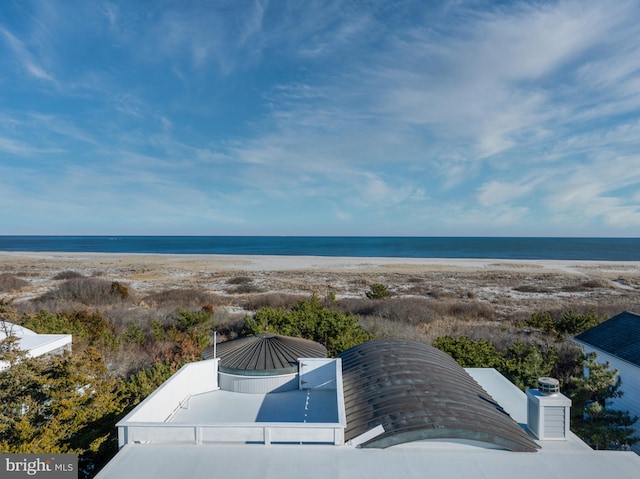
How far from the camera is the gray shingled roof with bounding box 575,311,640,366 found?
12.1 meters

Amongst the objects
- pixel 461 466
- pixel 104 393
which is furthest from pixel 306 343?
pixel 461 466

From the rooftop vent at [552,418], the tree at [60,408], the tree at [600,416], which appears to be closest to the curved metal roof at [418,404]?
the rooftop vent at [552,418]

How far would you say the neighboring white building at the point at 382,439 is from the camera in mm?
6270

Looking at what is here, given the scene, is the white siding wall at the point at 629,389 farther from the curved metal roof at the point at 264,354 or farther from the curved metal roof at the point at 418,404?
the curved metal roof at the point at 264,354

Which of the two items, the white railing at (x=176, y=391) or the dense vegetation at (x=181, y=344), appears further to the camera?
the dense vegetation at (x=181, y=344)

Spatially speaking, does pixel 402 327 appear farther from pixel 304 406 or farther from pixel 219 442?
pixel 219 442

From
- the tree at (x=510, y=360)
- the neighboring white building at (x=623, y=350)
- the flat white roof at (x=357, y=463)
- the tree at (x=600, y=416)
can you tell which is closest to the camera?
the flat white roof at (x=357, y=463)

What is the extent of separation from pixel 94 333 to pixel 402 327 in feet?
57.8

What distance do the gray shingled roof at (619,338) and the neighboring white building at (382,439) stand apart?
536cm

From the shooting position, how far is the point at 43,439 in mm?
7570

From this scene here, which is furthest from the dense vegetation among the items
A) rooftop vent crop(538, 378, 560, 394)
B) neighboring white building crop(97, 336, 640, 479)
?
rooftop vent crop(538, 378, 560, 394)

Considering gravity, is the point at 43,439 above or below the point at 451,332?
above

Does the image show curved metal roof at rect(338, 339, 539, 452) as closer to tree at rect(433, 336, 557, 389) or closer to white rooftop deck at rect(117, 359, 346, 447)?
white rooftop deck at rect(117, 359, 346, 447)

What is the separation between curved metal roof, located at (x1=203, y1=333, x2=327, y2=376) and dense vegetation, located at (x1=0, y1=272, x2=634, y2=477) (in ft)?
8.21
